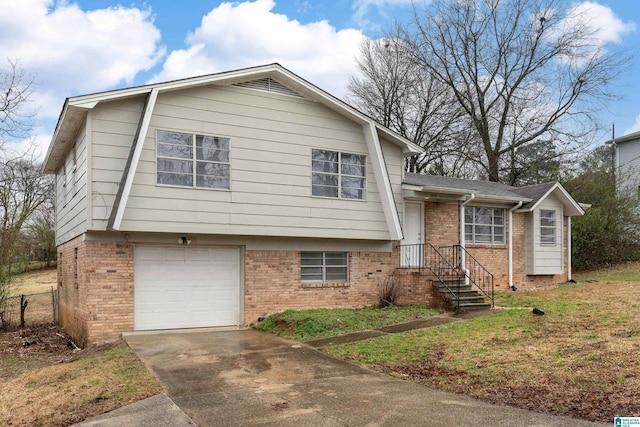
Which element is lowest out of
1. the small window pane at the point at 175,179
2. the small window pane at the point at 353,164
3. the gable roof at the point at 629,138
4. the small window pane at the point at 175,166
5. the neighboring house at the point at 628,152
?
the small window pane at the point at 175,179

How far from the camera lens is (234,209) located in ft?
40.5

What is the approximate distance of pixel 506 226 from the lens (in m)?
17.5

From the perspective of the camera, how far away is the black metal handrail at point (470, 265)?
15852 mm

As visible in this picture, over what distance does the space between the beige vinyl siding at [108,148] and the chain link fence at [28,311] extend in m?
7.09

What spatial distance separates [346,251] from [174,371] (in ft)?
23.8

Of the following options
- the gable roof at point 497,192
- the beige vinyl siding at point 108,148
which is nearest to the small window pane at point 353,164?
the gable roof at point 497,192

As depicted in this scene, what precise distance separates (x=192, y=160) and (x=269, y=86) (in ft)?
9.23

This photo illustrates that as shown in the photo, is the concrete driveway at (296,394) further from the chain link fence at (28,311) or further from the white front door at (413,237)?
the chain link fence at (28,311)

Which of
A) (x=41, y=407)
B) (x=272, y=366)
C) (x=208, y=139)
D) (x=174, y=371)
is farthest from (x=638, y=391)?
(x=208, y=139)

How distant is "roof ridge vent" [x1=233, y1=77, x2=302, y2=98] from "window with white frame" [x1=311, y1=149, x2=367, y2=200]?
63.3 inches

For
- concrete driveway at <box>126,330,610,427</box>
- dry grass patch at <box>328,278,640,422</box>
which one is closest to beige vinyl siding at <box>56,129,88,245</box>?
concrete driveway at <box>126,330,610,427</box>

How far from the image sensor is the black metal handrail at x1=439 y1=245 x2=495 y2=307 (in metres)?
15.9

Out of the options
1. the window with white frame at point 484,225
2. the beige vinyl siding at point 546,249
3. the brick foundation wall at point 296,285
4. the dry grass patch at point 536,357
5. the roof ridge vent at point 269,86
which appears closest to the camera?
the dry grass patch at point 536,357

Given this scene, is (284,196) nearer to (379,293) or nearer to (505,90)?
(379,293)
